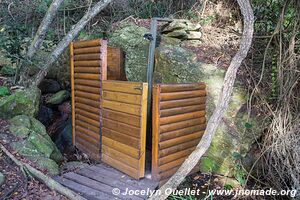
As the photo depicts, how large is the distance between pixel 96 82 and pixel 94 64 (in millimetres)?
Answer: 308

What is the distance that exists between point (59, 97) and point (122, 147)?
290 centimetres

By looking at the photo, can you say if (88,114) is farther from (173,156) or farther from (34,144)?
(173,156)

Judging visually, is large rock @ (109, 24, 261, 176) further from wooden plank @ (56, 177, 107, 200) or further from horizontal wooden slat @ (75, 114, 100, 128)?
wooden plank @ (56, 177, 107, 200)

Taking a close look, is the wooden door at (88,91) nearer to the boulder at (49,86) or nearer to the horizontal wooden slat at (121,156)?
the horizontal wooden slat at (121,156)

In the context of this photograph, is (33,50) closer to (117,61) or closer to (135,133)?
(117,61)

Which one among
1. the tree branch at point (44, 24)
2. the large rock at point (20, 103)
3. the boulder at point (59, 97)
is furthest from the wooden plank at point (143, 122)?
the boulder at point (59, 97)

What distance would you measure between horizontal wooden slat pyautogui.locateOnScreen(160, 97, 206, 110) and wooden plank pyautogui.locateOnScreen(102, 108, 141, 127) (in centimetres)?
42

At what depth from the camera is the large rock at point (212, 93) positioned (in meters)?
4.23

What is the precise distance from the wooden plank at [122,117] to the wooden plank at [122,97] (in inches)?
7.9

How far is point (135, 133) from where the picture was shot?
12.0 feet

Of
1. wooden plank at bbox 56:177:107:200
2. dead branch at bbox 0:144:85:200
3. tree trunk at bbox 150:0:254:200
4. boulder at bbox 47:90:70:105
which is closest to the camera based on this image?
tree trunk at bbox 150:0:254:200

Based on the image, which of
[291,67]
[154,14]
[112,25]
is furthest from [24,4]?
[291,67]

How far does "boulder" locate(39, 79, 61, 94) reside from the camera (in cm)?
629

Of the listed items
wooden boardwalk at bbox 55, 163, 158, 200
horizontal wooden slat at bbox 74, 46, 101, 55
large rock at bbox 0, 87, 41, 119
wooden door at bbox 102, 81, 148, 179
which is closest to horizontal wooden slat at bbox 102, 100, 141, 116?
wooden door at bbox 102, 81, 148, 179
